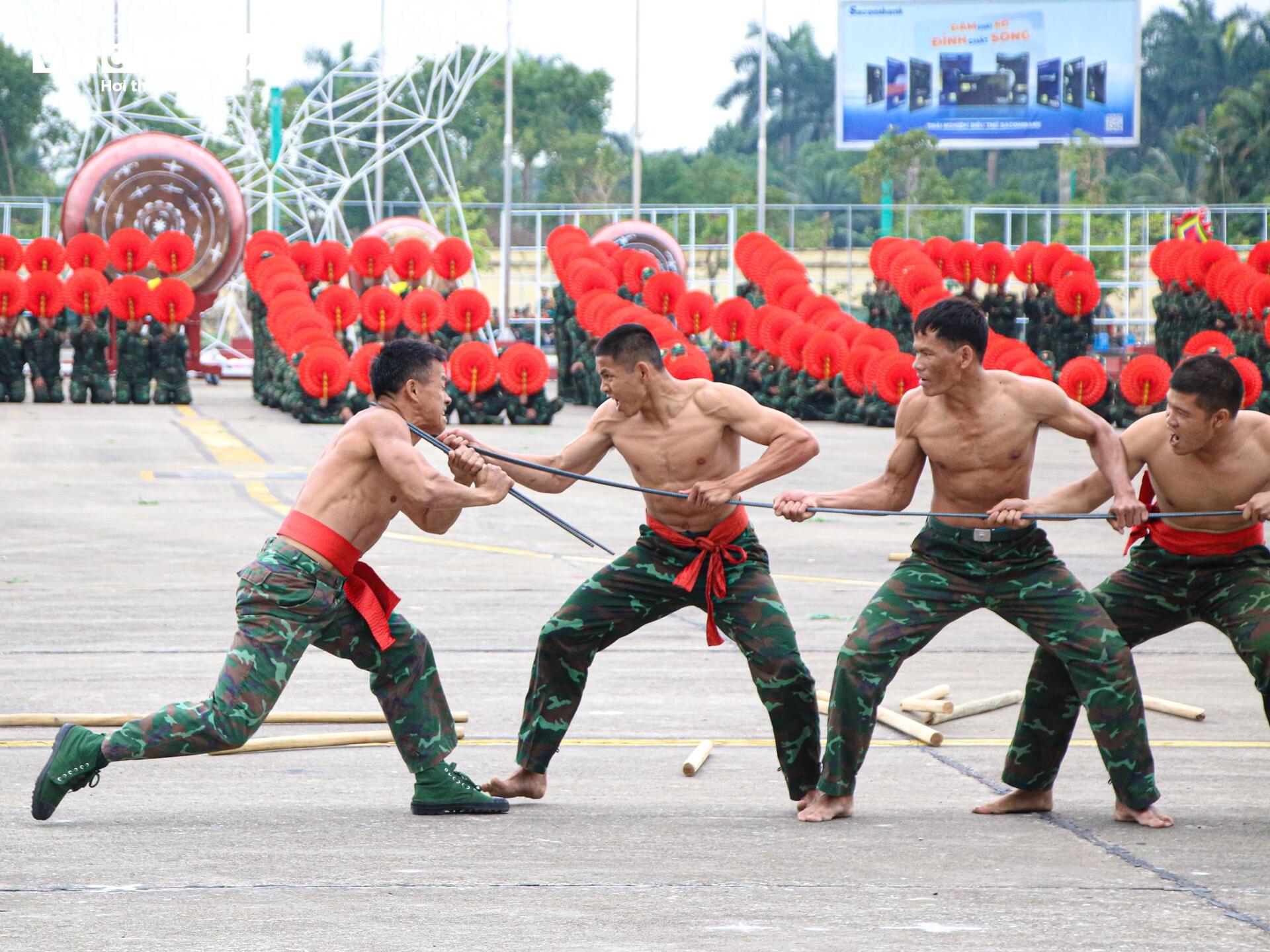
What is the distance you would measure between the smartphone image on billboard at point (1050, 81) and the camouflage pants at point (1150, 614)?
59668mm

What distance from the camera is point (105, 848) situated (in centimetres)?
566

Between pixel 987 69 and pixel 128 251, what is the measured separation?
41.0 metres

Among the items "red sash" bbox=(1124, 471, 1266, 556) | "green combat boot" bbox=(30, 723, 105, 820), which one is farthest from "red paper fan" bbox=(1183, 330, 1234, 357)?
"green combat boot" bbox=(30, 723, 105, 820)

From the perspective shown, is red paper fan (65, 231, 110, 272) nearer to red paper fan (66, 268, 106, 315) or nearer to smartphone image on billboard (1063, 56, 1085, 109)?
red paper fan (66, 268, 106, 315)

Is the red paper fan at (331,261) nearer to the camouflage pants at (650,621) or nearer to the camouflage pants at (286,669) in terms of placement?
the camouflage pants at (650,621)

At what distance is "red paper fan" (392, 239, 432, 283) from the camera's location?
30.3 meters

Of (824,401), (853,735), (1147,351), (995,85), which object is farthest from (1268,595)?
(995,85)

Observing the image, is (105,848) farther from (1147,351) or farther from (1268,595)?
(1147,351)

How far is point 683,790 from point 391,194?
7302cm

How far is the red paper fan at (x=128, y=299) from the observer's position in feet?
96.7

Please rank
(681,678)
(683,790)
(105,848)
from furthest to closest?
1. (681,678)
2. (683,790)
3. (105,848)

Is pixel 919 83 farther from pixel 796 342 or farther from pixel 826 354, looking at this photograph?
pixel 826 354

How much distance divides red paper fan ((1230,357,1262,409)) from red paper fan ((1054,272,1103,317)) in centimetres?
423

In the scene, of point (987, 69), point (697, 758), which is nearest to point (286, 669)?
point (697, 758)
